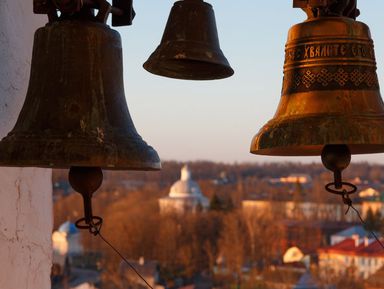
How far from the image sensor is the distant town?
24344 mm

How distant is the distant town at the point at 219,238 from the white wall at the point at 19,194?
17.2 metres

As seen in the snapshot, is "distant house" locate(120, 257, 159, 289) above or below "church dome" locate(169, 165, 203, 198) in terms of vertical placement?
below

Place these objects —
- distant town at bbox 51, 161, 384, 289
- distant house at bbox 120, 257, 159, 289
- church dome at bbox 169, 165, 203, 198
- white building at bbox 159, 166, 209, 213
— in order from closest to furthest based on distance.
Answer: distant house at bbox 120, 257, 159, 289, distant town at bbox 51, 161, 384, 289, white building at bbox 159, 166, 209, 213, church dome at bbox 169, 165, 203, 198

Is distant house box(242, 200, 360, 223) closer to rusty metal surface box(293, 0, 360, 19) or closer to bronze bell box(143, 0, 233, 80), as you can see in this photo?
bronze bell box(143, 0, 233, 80)

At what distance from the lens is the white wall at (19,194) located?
142 cm

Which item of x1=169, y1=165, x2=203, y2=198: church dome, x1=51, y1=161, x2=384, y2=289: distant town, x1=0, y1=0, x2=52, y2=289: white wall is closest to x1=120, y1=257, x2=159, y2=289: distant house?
x1=51, y1=161, x2=384, y2=289: distant town

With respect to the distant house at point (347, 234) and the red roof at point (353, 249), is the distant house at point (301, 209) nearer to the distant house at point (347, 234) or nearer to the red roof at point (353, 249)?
the distant house at point (347, 234)

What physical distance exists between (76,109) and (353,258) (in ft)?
80.1

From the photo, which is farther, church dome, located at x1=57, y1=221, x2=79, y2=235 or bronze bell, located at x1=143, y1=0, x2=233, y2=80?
church dome, located at x1=57, y1=221, x2=79, y2=235

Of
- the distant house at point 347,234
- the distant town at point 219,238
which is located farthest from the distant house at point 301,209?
the distant house at point 347,234

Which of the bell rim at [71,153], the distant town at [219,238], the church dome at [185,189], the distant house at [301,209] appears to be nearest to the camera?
the bell rim at [71,153]

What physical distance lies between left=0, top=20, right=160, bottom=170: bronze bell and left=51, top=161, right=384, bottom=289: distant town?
17548 millimetres

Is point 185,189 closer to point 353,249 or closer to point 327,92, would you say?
point 353,249

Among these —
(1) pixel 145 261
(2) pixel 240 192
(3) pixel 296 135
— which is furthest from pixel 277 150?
(2) pixel 240 192
